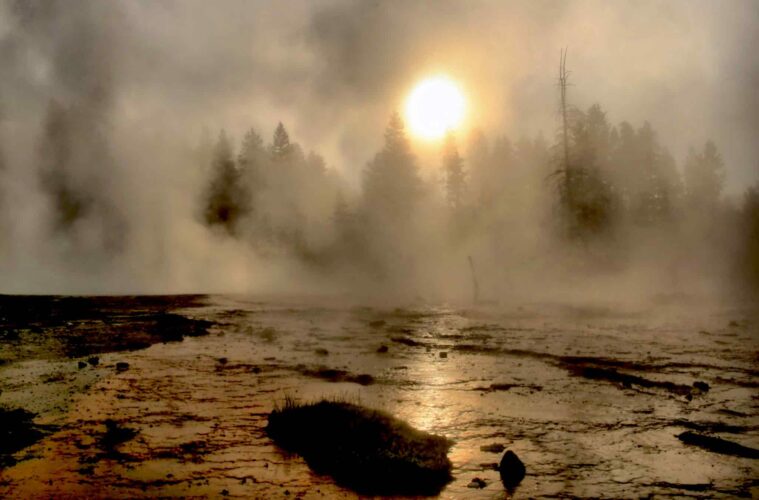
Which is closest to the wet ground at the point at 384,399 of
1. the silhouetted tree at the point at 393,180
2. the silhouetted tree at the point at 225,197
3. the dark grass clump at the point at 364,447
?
the dark grass clump at the point at 364,447

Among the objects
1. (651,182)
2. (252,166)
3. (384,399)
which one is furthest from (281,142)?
(384,399)

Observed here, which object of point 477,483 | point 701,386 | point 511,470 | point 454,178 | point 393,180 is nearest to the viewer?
point 477,483

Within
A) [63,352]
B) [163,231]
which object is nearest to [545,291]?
[163,231]

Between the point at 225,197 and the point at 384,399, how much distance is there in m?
35.4

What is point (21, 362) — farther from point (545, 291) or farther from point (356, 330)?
point (545, 291)

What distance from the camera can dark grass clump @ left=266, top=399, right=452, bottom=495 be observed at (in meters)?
5.45

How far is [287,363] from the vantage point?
37.9 feet

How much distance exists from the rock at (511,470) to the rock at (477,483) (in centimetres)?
22

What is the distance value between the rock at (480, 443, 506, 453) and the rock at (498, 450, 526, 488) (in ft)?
2.10

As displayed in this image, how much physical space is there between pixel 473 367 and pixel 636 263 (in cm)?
3268

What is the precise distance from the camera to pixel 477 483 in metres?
5.35

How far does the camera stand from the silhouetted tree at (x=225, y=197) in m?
39.6

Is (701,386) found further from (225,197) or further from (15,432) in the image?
(225,197)

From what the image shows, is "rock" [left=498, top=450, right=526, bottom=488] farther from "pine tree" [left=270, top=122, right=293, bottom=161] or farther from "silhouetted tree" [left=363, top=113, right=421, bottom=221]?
"pine tree" [left=270, top=122, right=293, bottom=161]
